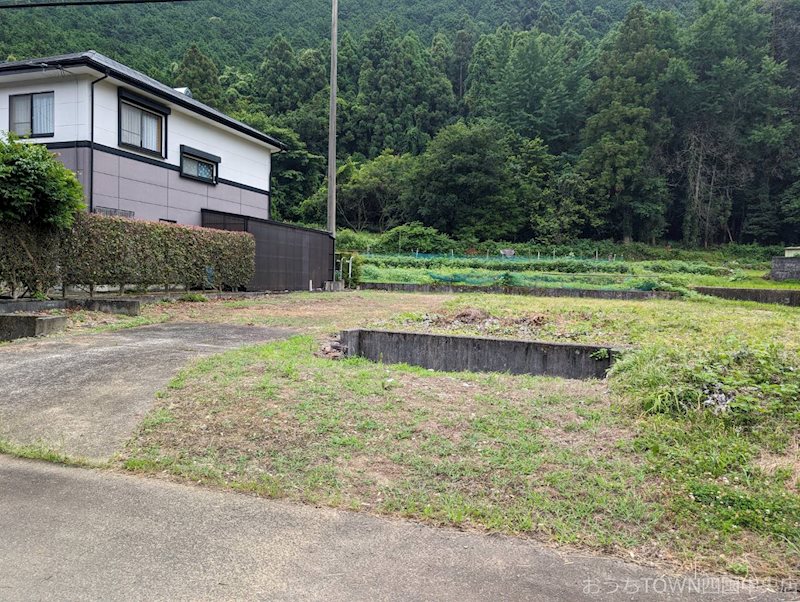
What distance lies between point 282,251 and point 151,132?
514 cm

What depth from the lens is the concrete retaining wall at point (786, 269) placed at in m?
20.9

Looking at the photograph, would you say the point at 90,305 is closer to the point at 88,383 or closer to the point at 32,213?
the point at 32,213

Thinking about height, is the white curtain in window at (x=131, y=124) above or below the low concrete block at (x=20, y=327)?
above

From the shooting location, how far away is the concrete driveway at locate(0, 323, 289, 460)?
11.7 ft

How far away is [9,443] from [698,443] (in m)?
4.35

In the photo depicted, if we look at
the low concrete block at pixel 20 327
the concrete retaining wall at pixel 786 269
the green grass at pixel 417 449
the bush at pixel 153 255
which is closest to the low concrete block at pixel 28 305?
the bush at pixel 153 255

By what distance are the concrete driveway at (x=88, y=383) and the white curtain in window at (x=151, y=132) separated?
1008 cm

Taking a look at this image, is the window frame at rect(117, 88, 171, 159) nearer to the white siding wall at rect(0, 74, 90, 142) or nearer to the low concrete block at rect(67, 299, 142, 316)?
the white siding wall at rect(0, 74, 90, 142)

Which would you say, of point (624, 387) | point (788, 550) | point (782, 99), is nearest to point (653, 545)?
point (788, 550)

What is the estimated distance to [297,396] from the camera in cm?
397

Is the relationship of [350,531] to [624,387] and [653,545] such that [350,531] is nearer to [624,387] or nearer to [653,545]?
[653,545]

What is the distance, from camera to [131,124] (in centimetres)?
1460

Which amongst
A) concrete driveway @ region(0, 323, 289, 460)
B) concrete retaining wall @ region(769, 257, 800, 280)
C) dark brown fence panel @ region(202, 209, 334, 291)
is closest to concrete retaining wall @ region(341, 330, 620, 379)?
concrete driveway @ region(0, 323, 289, 460)

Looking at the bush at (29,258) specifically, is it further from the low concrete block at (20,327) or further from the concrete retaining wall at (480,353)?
the concrete retaining wall at (480,353)
